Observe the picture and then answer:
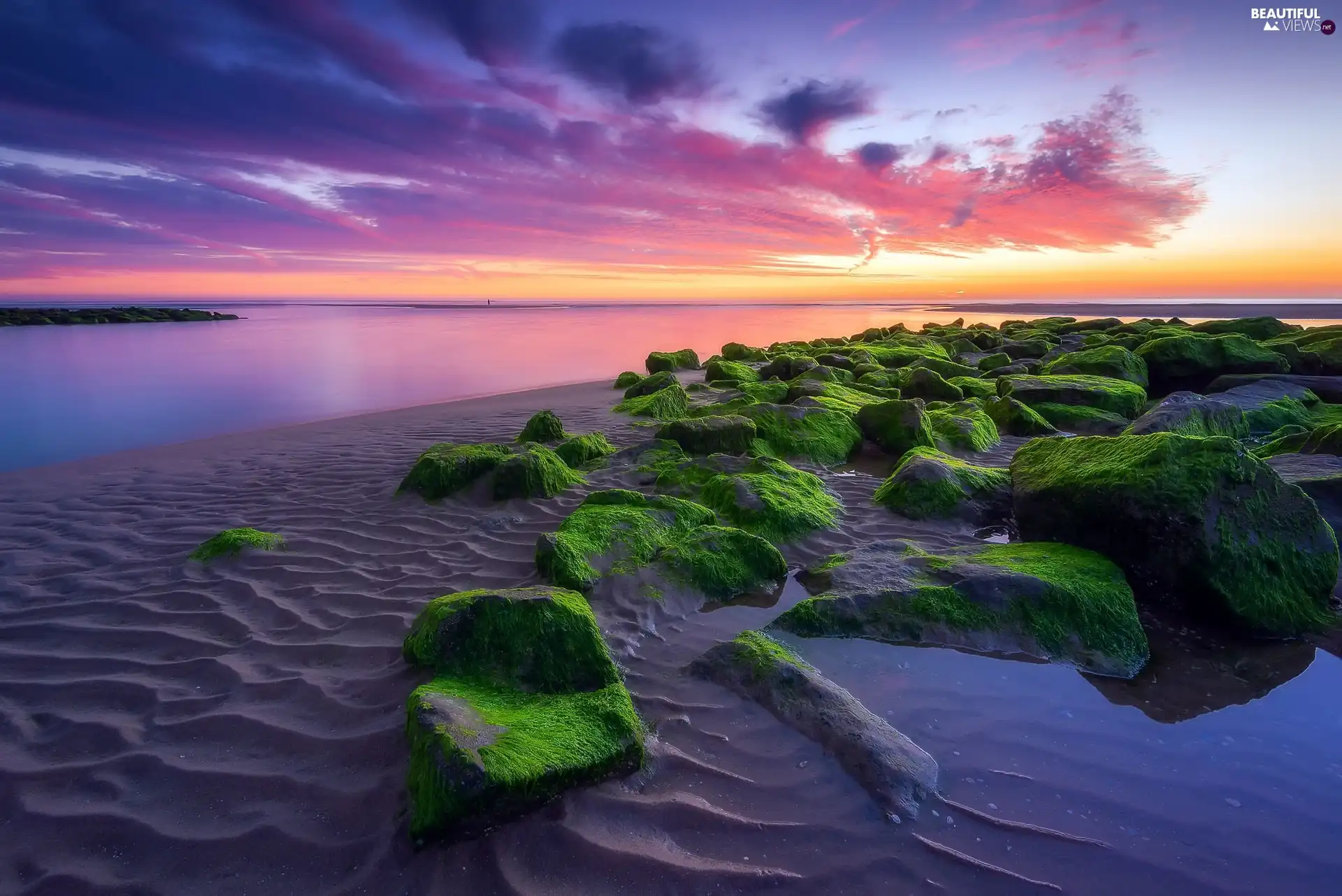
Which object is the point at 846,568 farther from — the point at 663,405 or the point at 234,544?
the point at 663,405

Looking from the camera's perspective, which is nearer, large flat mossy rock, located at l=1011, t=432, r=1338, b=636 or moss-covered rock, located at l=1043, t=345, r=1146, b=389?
large flat mossy rock, located at l=1011, t=432, r=1338, b=636

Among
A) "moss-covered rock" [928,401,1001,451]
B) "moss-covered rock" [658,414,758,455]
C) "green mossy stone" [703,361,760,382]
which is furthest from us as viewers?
"green mossy stone" [703,361,760,382]

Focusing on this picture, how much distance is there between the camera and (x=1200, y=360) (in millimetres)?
12852

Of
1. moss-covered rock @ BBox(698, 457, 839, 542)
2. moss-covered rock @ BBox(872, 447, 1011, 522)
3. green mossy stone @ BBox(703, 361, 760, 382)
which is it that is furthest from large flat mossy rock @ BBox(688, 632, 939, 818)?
green mossy stone @ BBox(703, 361, 760, 382)

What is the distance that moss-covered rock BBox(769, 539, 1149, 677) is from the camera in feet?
12.3

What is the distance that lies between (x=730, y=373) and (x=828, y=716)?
41.3 feet

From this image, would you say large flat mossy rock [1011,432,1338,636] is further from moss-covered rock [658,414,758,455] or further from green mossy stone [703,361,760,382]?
green mossy stone [703,361,760,382]

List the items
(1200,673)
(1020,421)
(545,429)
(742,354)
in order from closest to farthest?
1. (1200,673)
2. (545,429)
3. (1020,421)
4. (742,354)

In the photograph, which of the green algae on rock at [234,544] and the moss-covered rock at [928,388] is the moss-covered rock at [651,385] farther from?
the green algae on rock at [234,544]

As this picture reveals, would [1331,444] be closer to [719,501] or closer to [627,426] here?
[719,501]

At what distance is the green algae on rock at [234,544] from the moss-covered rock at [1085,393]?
10.6 meters

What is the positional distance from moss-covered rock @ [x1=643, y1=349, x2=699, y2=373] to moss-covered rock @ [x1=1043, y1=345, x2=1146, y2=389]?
9901mm

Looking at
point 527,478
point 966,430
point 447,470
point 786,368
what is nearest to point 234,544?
point 447,470

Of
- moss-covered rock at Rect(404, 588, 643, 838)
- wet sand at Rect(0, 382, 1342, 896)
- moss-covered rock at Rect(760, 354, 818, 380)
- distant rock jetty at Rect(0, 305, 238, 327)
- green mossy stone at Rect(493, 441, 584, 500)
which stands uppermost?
distant rock jetty at Rect(0, 305, 238, 327)
